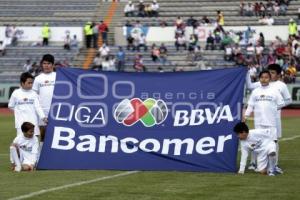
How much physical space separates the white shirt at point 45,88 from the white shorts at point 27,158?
930 mm

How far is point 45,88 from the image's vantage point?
45.8ft

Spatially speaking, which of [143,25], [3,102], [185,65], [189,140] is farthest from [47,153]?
[143,25]

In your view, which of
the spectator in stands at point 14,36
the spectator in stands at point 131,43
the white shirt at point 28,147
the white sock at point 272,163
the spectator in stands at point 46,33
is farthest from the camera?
the spectator in stands at point 14,36

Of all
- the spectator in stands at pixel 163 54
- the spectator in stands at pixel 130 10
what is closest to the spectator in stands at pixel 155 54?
the spectator in stands at pixel 163 54

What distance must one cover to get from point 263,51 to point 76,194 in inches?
1205

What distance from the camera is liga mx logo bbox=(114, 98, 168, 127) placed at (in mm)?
13352

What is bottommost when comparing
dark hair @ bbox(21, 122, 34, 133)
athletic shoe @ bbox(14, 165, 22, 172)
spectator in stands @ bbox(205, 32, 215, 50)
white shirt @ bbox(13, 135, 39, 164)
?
athletic shoe @ bbox(14, 165, 22, 172)

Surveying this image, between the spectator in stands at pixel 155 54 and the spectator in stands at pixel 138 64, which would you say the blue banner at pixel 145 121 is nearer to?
the spectator in stands at pixel 138 64

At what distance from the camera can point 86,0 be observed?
4894 centimetres

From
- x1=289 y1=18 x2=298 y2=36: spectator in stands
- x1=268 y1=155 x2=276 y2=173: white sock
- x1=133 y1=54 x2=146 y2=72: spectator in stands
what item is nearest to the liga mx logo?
x1=268 y1=155 x2=276 y2=173: white sock

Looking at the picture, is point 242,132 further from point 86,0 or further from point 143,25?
point 86,0

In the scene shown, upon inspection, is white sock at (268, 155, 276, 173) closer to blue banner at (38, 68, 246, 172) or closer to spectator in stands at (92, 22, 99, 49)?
blue banner at (38, 68, 246, 172)

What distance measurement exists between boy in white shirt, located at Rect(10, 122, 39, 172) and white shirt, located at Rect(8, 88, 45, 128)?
0.32 m

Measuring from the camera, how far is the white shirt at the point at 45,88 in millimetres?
13938
